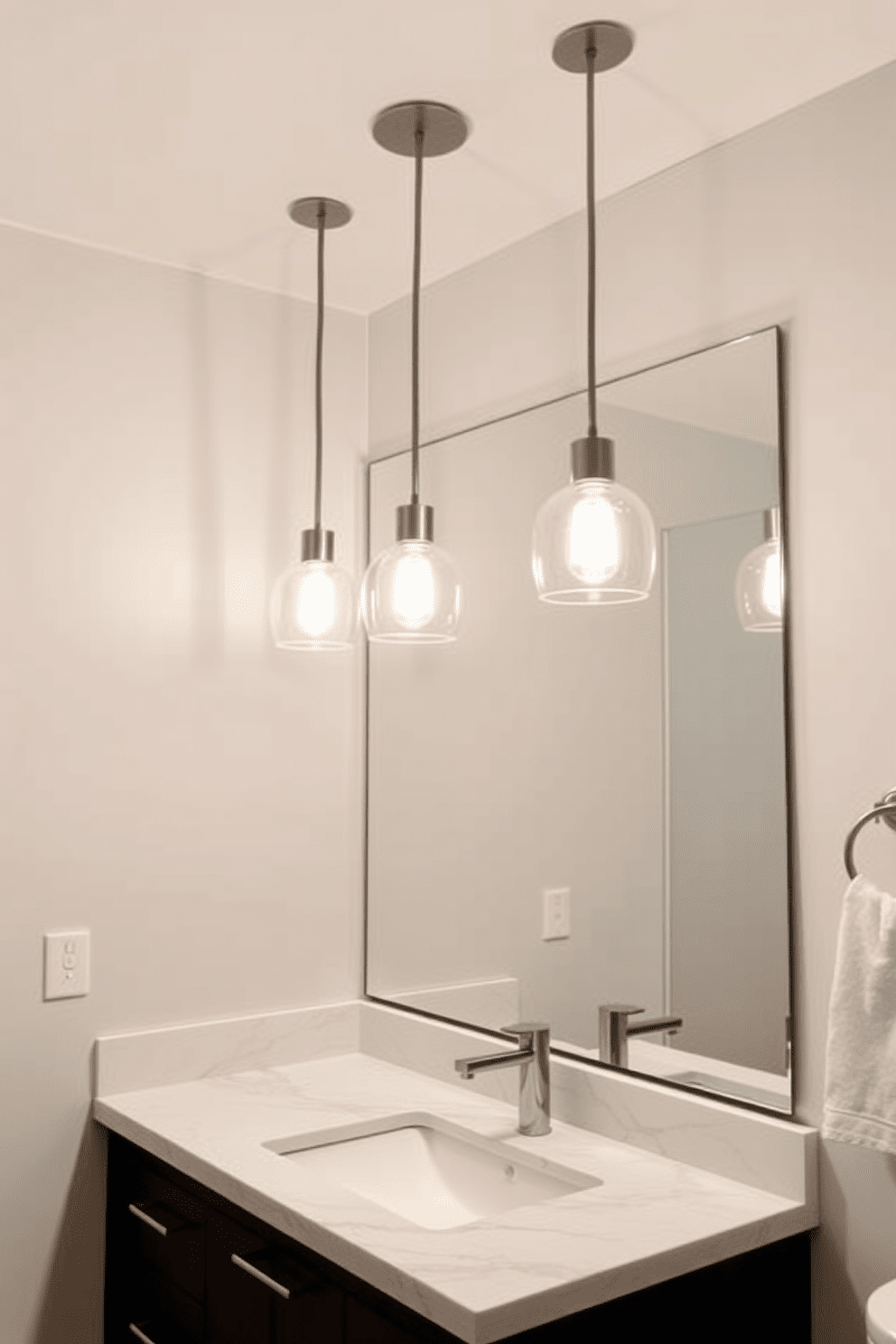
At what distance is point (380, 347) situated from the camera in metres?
2.60

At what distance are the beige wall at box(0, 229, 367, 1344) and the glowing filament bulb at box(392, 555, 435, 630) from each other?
0.67 m

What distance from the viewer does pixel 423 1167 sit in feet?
6.82

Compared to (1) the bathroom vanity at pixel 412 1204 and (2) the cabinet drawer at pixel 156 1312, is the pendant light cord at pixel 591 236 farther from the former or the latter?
(2) the cabinet drawer at pixel 156 1312

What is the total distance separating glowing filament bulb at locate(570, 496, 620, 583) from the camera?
1574 millimetres

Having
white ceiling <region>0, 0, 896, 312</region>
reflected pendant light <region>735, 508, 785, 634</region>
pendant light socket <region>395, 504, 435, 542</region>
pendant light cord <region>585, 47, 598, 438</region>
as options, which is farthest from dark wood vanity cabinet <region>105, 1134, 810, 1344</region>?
white ceiling <region>0, 0, 896, 312</region>

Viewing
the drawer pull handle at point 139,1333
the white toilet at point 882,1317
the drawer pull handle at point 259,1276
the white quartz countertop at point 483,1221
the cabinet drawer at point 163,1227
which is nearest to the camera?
the white toilet at point 882,1317

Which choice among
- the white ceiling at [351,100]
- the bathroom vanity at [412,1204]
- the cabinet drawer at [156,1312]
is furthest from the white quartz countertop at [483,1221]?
the white ceiling at [351,100]

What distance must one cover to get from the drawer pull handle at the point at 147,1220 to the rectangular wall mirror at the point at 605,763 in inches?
24.6

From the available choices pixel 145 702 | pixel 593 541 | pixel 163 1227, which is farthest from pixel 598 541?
pixel 163 1227

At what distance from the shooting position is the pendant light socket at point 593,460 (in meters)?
1.59

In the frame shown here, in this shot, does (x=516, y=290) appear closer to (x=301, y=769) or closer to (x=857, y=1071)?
(x=301, y=769)

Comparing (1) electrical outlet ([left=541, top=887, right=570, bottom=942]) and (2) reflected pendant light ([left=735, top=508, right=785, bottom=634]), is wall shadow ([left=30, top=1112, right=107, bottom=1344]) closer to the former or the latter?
(1) electrical outlet ([left=541, top=887, right=570, bottom=942])

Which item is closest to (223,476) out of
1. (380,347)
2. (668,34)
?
(380,347)

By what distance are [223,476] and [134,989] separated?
3.26 ft
